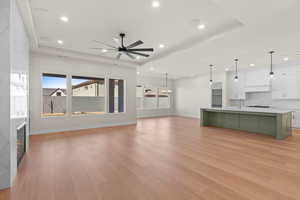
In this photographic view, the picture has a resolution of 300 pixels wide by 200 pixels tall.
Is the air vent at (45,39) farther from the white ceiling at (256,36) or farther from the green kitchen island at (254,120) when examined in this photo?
the green kitchen island at (254,120)

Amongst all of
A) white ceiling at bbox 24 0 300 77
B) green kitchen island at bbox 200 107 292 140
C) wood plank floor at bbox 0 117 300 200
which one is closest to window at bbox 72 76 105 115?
white ceiling at bbox 24 0 300 77

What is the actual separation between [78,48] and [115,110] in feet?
10.9

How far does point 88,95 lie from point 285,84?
8877mm

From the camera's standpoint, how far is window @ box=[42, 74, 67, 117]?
18.2 ft

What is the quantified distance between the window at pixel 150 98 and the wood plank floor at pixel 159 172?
6464mm

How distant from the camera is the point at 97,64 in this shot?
6.43m

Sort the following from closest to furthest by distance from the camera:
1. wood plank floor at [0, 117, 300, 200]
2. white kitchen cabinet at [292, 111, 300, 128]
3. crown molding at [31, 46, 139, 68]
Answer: wood plank floor at [0, 117, 300, 200]
crown molding at [31, 46, 139, 68]
white kitchen cabinet at [292, 111, 300, 128]

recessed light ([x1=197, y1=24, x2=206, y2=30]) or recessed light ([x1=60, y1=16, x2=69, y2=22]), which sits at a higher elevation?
recessed light ([x1=60, y1=16, x2=69, y2=22])

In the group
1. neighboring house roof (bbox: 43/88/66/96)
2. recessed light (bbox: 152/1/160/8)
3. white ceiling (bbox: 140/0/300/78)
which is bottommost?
neighboring house roof (bbox: 43/88/66/96)

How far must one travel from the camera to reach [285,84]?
21.0 feet

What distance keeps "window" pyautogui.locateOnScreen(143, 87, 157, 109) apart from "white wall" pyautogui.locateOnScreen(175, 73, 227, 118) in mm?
1984

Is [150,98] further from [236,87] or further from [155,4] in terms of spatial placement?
[155,4]

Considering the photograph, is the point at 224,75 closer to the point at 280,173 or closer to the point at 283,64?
the point at 283,64

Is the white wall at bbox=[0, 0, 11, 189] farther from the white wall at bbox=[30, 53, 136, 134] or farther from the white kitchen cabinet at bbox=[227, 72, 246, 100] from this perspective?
the white kitchen cabinet at bbox=[227, 72, 246, 100]
